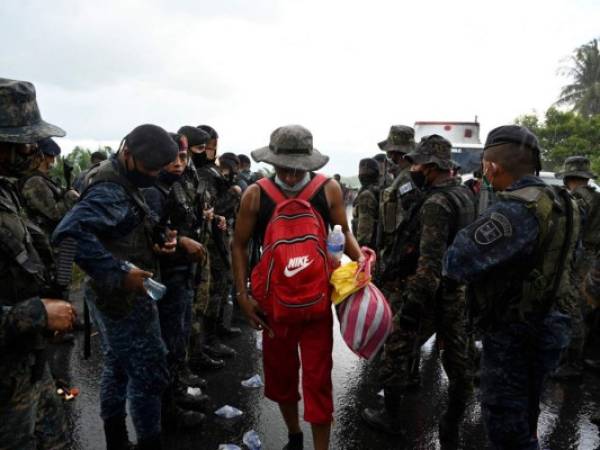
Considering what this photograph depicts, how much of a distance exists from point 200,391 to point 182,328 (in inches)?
34.4

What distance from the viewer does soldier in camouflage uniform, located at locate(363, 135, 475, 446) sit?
3.20m

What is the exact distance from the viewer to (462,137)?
12.5 metres

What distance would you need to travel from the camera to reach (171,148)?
8.38 feet

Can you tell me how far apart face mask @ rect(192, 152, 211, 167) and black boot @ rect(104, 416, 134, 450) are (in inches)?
94.4

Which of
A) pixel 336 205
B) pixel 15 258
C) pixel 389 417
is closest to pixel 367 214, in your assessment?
pixel 389 417

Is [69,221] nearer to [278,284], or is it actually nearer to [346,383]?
[278,284]

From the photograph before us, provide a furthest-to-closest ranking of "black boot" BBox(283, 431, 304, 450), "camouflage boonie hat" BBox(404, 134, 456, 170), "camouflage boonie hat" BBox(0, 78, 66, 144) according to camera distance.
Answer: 1. "camouflage boonie hat" BBox(404, 134, 456, 170)
2. "black boot" BBox(283, 431, 304, 450)
3. "camouflage boonie hat" BBox(0, 78, 66, 144)

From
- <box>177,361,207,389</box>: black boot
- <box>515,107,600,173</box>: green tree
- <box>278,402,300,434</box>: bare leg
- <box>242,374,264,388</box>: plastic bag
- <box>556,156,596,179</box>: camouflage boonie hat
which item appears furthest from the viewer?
<box>515,107,600,173</box>: green tree

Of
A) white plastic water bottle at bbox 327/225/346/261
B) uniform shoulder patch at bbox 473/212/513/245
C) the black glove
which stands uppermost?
uniform shoulder patch at bbox 473/212/513/245

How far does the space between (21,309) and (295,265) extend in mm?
1324

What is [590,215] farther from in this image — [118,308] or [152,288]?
[118,308]

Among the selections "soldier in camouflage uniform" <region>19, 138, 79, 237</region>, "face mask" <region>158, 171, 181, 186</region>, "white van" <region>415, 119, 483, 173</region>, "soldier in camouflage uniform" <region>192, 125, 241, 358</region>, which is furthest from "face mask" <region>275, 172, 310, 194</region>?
"white van" <region>415, 119, 483, 173</region>

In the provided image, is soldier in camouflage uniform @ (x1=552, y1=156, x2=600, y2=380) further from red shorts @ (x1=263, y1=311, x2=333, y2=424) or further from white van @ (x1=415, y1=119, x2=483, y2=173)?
white van @ (x1=415, y1=119, x2=483, y2=173)

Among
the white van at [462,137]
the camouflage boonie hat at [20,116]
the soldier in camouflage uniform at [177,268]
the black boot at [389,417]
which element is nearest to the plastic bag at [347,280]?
the soldier in camouflage uniform at [177,268]
